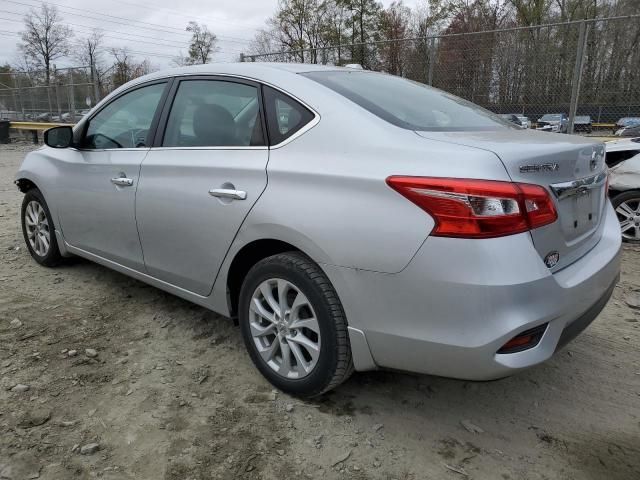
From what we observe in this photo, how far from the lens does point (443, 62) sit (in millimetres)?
8031

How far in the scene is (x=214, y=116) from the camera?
2887 mm

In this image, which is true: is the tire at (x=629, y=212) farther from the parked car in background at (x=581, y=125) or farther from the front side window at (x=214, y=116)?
the front side window at (x=214, y=116)

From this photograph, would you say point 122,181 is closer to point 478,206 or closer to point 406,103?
point 406,103

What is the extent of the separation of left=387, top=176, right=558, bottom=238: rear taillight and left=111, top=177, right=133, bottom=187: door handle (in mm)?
2000

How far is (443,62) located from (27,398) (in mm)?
7298

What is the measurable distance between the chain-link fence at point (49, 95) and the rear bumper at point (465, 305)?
16.8 meters

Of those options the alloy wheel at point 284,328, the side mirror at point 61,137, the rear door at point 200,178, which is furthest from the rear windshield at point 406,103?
the side mirror at point 61,137

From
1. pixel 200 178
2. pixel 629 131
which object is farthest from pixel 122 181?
pixel 629 131

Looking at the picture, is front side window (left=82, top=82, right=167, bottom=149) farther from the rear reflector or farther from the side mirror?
the rear reflector

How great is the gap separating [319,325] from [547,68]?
659cm

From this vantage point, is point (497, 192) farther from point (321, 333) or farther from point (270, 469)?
→ point (270, 469)

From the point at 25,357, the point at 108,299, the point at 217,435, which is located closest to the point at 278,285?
the point at 217,435

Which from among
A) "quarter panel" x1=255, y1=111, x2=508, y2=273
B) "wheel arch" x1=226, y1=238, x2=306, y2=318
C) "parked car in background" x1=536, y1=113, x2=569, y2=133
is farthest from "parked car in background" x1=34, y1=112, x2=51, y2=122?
"quarter panel" x1=255, y1=111, x2=508, y2=273

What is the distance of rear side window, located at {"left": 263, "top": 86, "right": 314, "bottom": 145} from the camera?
244cm
